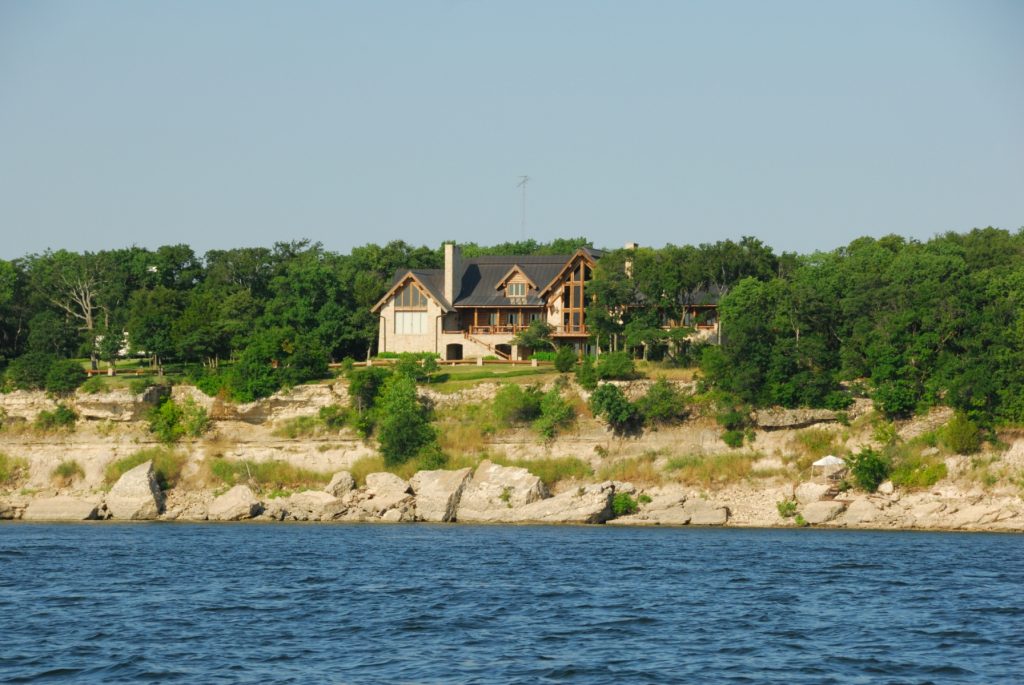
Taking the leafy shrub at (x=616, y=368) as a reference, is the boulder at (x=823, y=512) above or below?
below

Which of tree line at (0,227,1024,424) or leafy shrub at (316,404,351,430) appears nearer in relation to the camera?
tree line at (0,227,1024,424)

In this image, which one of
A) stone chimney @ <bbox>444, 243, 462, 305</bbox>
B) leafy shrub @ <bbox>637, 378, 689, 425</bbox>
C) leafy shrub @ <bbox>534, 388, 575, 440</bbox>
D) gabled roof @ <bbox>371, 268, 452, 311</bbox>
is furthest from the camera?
stone chimney @ <bbox>444, 243, 462, 305</bbox>

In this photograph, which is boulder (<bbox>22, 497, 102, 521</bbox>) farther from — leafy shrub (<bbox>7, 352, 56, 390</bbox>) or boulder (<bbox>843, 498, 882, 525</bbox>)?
boulder (<bbox>843, 498, 882, 525</bbox>)

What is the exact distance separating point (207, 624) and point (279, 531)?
80.9 ft

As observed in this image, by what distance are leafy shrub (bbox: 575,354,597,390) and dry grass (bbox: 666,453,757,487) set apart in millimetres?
7182

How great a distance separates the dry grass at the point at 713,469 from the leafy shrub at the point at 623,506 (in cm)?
490

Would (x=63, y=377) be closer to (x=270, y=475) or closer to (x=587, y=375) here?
(x=270, y=475)

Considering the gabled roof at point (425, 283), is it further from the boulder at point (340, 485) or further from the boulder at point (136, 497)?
the boulder at point (136, 497)

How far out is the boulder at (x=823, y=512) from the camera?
6141cm

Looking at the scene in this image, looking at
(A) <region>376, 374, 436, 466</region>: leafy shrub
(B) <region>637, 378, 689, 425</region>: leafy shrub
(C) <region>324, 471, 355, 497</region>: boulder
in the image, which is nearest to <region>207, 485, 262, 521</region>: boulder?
(C) <region>324, 471, 355, 497</region>: boulder

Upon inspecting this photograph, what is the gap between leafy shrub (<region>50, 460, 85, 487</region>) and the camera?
72312 mm

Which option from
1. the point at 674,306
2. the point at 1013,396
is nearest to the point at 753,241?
the point at 674,306

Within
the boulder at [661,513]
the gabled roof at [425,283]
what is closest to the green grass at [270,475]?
the boulder at [661,513]

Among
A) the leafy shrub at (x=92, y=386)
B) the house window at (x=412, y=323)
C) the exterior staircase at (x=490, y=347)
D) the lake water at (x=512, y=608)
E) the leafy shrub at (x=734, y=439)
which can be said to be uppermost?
the house window at (x=412, y=323)
